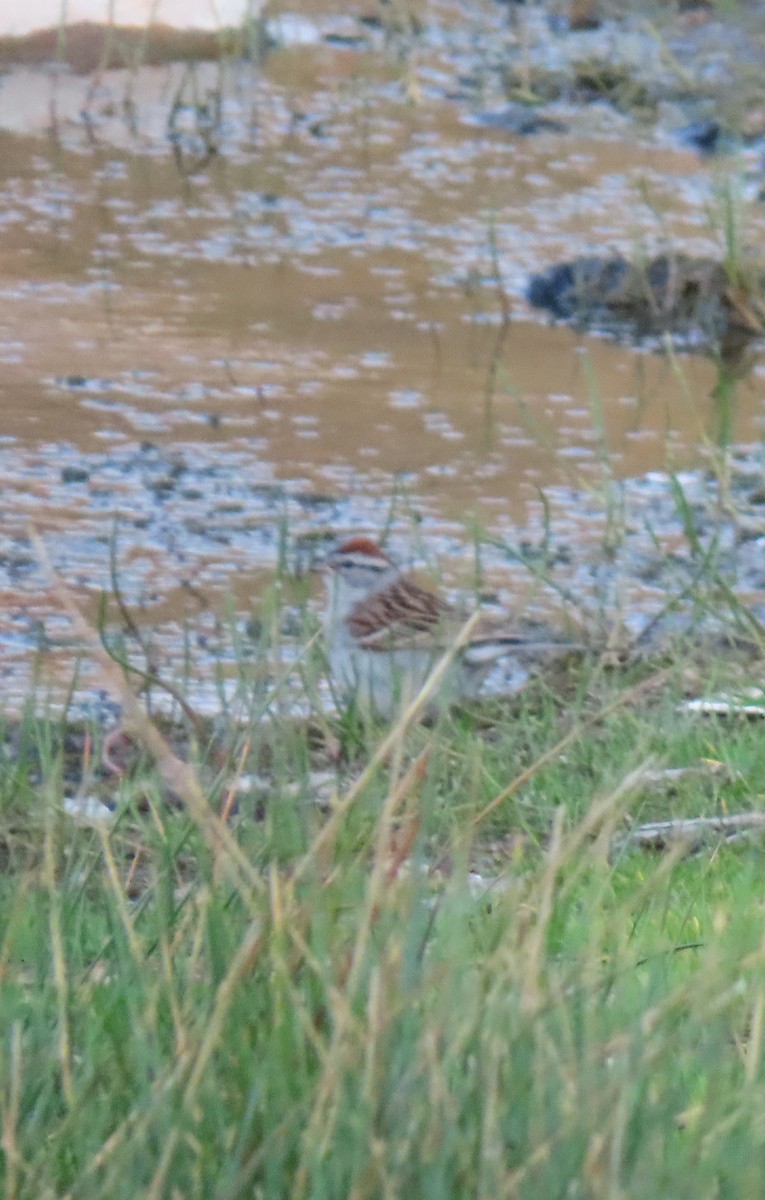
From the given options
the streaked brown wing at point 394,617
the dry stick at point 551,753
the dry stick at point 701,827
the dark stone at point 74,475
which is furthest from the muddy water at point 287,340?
the dry stick at point 551,753

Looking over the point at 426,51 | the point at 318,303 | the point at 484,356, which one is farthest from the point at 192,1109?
the point at 426,51

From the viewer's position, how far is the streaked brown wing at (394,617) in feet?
17.9

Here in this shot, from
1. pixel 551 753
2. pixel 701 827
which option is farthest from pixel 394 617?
pixel 551 753

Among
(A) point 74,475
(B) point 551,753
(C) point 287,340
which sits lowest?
(A) point 74,475

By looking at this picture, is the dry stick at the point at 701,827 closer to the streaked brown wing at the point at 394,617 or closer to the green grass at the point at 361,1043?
the streaked brown wing at the point at 394,617

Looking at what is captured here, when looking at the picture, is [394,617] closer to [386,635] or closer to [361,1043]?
[386,635]

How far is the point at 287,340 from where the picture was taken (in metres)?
8.72

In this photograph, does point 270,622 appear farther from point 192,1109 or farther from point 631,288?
point 631,288

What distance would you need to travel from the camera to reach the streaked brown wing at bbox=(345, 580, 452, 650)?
17.9 feet

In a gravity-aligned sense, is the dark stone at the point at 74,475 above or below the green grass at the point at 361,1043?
below

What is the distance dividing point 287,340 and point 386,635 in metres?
3.45

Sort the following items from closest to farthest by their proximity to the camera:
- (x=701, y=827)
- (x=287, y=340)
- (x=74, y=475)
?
(x=701, y=827)
(x=74, y=475)
(x=287, y=340)

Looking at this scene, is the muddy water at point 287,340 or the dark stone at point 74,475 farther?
the dark stone at point 74,475

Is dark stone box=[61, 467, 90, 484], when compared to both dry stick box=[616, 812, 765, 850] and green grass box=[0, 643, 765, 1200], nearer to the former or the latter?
dry stick box=[616, 812, 765, 850]
